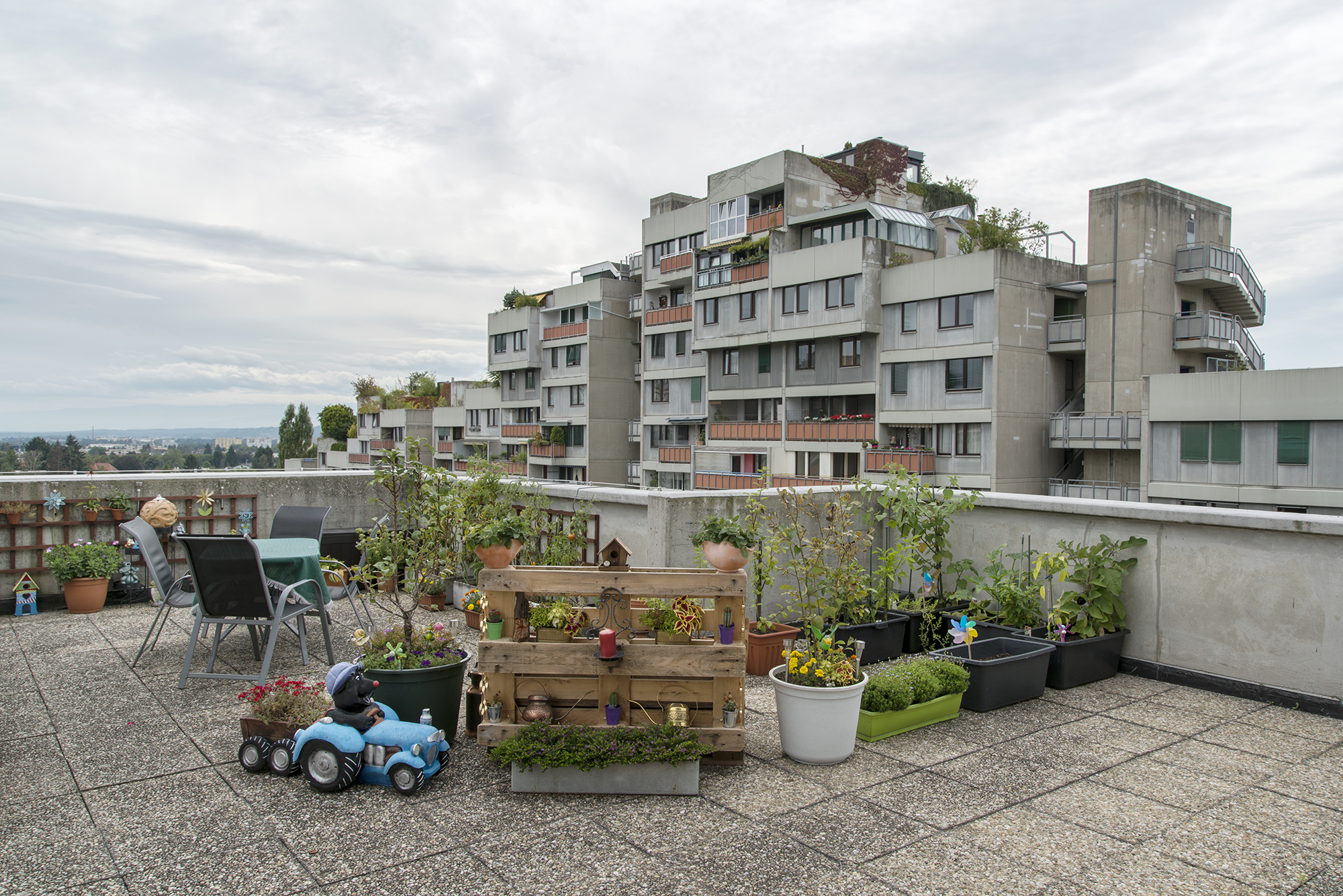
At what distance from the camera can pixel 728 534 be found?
5770 millimetres

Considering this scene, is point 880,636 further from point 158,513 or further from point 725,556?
point 158,513

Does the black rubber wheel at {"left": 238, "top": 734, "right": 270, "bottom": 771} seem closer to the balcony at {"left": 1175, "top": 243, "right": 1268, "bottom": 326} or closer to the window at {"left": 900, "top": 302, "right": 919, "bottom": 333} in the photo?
the window at {"left": 900, "top": 302, "right": 919, "bottom": 333}

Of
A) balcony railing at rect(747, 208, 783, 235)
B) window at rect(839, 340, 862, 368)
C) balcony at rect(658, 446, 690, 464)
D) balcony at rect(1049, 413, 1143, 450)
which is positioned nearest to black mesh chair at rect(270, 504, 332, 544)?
balcony at rect(1049, 413, 1143, 450)

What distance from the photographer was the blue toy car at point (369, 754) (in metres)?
4.09

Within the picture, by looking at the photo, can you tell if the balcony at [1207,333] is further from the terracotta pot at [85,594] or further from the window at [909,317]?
the terracotta pot at [85,594]

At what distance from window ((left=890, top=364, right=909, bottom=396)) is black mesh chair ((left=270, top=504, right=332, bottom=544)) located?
2471 centimetres

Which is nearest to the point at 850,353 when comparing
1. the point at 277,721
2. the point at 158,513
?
the point at 158,513

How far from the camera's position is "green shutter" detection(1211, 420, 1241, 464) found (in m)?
22.9

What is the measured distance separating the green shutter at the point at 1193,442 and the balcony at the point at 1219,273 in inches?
259

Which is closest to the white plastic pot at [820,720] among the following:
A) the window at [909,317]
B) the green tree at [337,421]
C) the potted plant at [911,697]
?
the potted plant at [911,697]

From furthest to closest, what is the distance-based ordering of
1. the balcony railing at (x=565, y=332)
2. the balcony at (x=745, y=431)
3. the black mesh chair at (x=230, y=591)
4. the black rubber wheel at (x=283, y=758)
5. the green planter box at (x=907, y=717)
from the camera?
the balcony railing at (x=565, y=332)
the balcony at (x=745, y=431)
the black mesh chair at (x=230, y=591)
the green planter box at (x=907, y=717)
the black rubber wheel at (x=283, y=758)

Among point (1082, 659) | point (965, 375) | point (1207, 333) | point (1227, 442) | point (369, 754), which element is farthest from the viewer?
point (965, 375)

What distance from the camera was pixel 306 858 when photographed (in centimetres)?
346

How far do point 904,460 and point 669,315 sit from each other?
14.4 m
